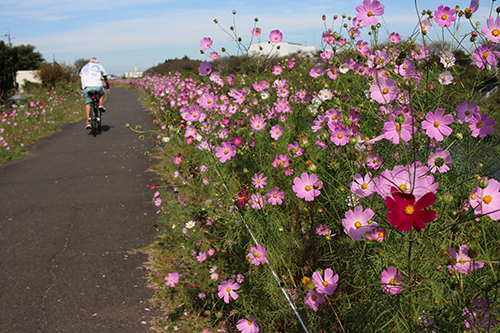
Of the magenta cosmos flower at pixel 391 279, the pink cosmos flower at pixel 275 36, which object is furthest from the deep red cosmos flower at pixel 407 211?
the pink cosmos flower at pixel 275 36

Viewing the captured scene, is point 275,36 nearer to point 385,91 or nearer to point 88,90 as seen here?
point 385,91

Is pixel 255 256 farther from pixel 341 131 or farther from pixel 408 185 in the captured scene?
pixel 408 185

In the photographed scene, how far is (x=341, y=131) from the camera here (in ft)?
5.19

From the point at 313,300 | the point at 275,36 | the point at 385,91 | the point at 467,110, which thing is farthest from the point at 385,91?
the point at 275,36

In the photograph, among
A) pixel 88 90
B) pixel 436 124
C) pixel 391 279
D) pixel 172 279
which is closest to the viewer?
pixel 391 279

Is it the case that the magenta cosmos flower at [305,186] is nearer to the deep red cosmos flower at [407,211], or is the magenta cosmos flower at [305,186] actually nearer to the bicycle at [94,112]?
the deep red cosmos flower at [407,211]

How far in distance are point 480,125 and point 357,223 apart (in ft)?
2.16

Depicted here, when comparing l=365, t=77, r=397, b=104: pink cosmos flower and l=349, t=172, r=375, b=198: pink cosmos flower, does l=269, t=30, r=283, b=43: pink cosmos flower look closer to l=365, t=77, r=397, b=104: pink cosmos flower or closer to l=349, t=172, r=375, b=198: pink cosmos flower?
l=365, t=77, r=397, b=104: pink cosmos flower

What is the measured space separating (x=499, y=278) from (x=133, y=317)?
2083 mm

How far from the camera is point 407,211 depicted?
0.92 meters

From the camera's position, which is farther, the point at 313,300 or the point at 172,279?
the point at 172,279

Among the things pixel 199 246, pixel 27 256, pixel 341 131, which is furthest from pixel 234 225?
pixel 27 256

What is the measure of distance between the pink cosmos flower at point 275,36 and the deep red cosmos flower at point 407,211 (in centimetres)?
280

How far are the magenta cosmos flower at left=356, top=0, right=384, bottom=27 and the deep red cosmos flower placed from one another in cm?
113
